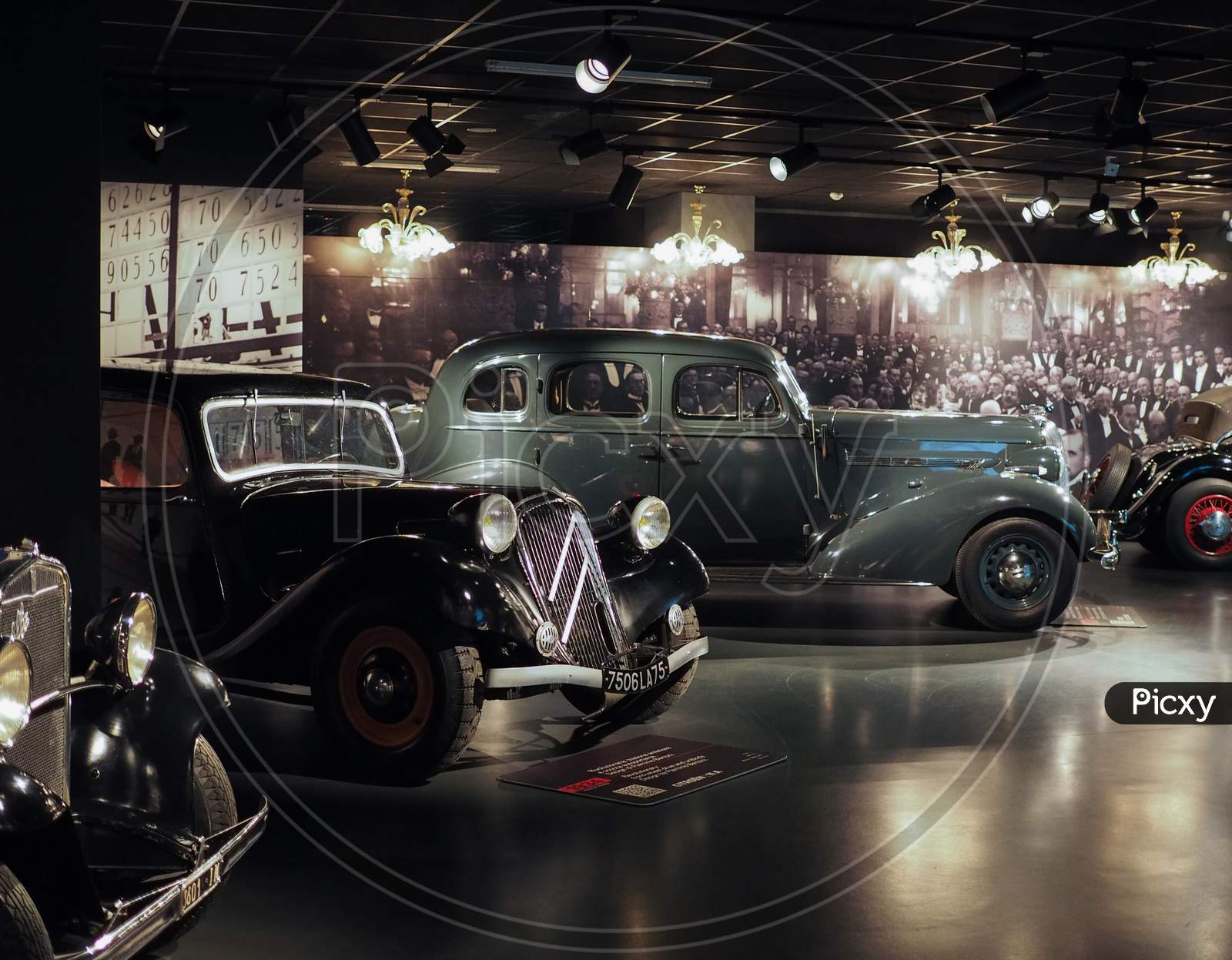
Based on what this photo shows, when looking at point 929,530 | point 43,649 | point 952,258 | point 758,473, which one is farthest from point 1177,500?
point 43,649

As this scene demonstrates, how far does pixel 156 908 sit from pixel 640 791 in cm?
210

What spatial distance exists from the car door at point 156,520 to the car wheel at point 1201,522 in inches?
310

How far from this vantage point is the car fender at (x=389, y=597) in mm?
4395

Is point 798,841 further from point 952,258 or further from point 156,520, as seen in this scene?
point 952,258

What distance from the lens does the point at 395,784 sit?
4508 mm

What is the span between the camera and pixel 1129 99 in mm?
8500

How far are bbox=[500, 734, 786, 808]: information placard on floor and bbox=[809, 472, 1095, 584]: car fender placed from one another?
7.87 ft

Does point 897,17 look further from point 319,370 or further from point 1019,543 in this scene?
point 319,370

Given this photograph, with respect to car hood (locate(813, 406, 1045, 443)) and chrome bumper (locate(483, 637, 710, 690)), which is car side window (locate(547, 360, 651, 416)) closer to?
car hood (locate(813, 406, 1045, 443))

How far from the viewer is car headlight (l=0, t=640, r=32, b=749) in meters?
2.26

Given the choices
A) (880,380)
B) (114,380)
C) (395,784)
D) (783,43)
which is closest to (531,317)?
(880,380)

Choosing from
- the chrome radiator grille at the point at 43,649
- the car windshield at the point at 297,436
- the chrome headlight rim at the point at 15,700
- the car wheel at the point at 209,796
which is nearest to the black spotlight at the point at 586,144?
the car windshield at the point at 297,436

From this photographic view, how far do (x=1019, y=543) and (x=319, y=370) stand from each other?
865cm

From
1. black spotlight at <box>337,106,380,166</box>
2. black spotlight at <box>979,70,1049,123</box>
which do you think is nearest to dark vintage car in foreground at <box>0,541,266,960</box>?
black spotlight at <box>979,70,1049,123</box>
